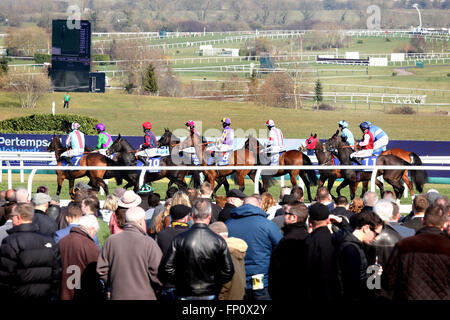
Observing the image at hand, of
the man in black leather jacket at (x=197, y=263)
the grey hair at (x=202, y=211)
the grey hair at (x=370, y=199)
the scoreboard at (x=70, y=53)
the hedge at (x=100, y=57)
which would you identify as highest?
the hedge at (x=100, y=57)

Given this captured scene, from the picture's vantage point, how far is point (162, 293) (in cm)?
439

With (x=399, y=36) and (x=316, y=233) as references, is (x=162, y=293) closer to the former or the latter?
(x=316, y=233)

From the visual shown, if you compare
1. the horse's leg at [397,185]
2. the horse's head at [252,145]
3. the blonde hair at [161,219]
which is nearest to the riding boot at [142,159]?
the horse's head at [252,145]

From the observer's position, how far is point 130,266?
13.8 ft

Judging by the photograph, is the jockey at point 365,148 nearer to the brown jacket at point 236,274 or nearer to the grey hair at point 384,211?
the grey hair at point 384,211

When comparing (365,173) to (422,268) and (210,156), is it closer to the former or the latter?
(210,156)

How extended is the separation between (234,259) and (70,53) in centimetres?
3037

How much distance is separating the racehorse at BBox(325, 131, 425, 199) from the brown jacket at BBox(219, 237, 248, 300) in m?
7.50

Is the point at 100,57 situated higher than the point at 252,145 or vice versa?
the point at 100,57

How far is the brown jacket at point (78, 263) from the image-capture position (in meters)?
4.49

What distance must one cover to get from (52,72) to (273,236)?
3142 centimetres

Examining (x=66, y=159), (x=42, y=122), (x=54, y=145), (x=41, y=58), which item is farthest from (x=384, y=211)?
(x=41, y=58)
